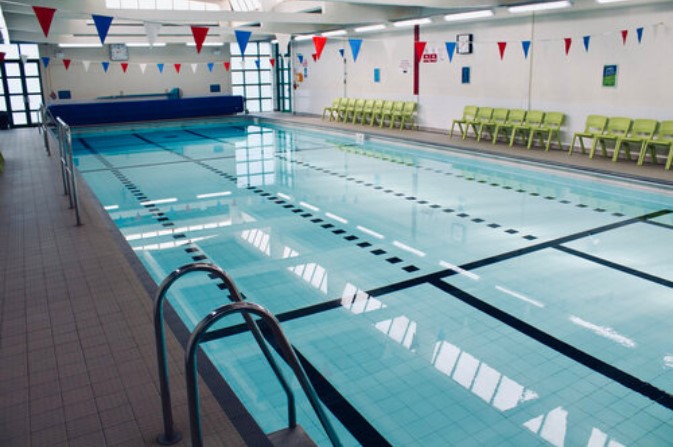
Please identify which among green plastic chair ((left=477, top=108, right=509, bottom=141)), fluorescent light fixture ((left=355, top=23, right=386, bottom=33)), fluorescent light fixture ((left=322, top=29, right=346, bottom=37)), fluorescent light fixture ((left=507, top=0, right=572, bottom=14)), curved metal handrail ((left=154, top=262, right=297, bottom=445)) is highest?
fluorescent light fixture ((left=322, top=29, right=346, bottom=37))

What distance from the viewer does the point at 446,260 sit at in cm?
502

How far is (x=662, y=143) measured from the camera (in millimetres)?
7867

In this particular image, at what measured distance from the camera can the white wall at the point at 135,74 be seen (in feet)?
57.1

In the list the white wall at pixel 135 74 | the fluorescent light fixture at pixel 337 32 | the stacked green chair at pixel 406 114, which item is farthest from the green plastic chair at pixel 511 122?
the white wall at pixel 135 74

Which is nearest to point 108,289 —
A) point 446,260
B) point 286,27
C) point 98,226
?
point 98,226

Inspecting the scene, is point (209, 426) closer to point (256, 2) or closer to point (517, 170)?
point (517, 170)

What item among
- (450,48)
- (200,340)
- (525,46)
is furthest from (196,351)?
(450,48)

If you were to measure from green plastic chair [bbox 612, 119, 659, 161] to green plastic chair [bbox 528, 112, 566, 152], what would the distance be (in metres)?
1.17

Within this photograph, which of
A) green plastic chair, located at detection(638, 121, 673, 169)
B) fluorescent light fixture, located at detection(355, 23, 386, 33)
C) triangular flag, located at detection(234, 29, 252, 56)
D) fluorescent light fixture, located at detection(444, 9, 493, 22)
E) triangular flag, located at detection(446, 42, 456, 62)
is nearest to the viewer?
green plastic chair, located at detection(638, 121, 673, 169)

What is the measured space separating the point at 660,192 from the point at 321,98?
11.5 m

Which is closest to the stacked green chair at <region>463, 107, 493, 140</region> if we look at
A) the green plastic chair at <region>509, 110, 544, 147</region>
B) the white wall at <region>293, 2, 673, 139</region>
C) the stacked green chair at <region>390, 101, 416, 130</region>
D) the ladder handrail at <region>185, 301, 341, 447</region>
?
the white wall at <region>293, 2, 673, 139</region>

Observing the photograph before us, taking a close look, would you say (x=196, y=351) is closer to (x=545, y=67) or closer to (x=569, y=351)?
(x=569, y=351)

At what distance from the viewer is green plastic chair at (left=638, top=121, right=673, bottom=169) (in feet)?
25.7

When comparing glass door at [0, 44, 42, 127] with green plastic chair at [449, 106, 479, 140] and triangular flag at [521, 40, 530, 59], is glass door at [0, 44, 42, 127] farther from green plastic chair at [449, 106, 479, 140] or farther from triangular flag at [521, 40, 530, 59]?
triangular flag at [521, 40, 530, 59]
